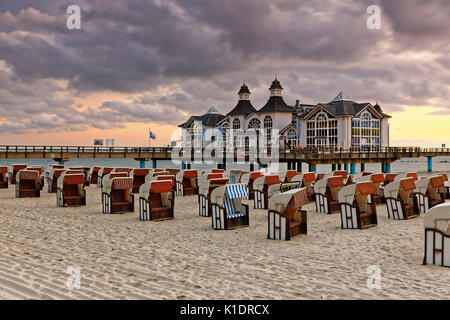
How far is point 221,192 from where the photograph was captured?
36.9 feet

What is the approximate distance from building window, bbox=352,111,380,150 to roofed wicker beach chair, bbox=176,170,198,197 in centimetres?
3736

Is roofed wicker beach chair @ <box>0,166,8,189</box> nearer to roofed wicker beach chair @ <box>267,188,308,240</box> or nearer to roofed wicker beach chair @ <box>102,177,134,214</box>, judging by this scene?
roofed wicker beach chair @ <box>102,177,134,214</box>

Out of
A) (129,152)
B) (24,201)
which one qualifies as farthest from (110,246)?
(129,152)

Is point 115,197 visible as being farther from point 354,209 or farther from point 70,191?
point 354,209

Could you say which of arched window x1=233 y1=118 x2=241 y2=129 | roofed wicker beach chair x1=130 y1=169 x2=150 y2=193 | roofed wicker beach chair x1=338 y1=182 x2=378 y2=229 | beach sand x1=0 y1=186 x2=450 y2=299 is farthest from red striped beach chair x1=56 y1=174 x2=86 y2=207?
arched window x1=233 y1=118 x2=241 y2=129

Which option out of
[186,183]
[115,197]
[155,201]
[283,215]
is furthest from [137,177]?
[283,215]

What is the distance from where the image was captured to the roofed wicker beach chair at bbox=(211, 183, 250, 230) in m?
11.2

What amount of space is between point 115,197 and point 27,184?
759 centimetres

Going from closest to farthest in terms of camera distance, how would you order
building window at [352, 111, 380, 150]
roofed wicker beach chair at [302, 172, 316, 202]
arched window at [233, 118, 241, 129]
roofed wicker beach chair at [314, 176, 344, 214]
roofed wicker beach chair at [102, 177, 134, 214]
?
roofed wicker beach chair at [102, 177, 134, 214] → roofed wicker beach chair at [314, 176, 344, 214] → roofed wicker beach chair at [302, 172, 316, 202] → building window at [352, 111, 380, 150] → arched window at [233, 118, 241, 129]

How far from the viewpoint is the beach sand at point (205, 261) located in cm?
586

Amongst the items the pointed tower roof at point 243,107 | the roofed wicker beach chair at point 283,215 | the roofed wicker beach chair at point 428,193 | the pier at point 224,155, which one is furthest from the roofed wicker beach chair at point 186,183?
the pointed tower roof at point 243,107
